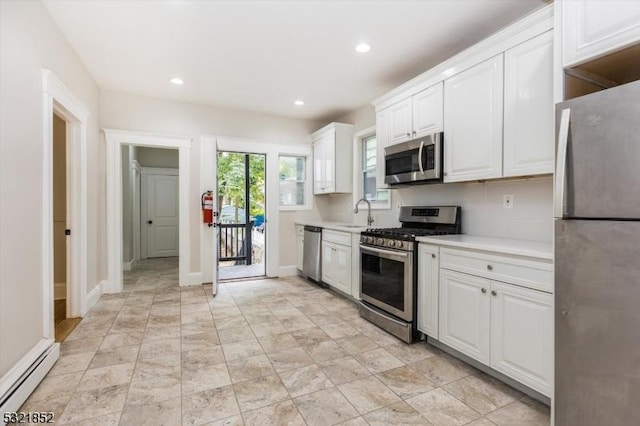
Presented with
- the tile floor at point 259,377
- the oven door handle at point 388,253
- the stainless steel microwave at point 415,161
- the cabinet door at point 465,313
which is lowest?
the tile floor at point 259,377

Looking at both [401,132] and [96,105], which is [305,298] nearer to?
[401,132]

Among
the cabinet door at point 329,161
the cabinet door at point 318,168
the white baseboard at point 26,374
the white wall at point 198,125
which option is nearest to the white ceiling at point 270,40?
the white wall at point 198,125

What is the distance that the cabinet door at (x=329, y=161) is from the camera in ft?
15.4

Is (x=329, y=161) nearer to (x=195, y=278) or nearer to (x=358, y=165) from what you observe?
(x=358, y=165)

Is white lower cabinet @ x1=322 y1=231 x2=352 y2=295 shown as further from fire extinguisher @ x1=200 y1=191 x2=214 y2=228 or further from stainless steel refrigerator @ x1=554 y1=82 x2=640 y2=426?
stainless steel refrigerator @ x1=554 y1=82 x2=640 y2=426

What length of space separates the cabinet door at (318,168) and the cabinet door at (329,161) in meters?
0.11

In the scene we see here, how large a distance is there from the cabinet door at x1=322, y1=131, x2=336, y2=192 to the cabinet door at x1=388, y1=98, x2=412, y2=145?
1.39m

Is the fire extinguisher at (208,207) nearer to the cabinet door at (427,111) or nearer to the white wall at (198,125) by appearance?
the white wall at (198,125)

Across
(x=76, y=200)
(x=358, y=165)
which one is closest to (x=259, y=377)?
(x=76, y=200)

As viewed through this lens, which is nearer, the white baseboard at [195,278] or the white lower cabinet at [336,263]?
the white lower cabinet at [336,263]

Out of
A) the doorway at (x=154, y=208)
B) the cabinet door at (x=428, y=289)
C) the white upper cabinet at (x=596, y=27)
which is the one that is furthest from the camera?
the doorway at (x=154, y=208)

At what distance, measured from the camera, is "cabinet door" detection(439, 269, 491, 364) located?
2.12 m

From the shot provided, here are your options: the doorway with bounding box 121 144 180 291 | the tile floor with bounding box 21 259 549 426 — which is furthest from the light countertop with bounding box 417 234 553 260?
the doorway with bounding box 121 144 180 291

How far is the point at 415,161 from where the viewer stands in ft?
9.86
